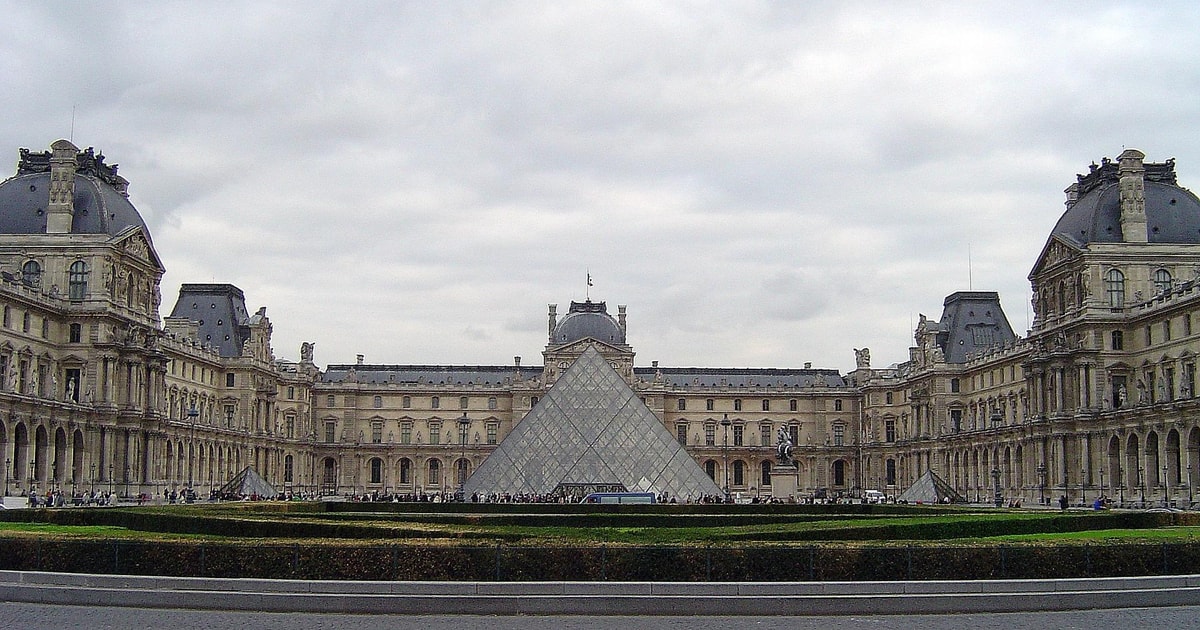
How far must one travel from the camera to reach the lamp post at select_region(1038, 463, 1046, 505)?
194ft

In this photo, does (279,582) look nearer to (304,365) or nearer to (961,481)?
(961,481)

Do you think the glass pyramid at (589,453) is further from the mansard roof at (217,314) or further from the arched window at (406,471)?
the arched window at (406,471)

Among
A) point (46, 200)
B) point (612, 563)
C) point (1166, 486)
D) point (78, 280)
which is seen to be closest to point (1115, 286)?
point (1166, 486)

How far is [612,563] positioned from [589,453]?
126 ft

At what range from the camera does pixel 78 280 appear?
5525cm

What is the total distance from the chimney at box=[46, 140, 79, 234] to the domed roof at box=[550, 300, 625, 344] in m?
45.8

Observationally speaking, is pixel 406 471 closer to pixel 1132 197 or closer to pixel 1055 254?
pixel 1055 254

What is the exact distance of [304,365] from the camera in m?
91.6

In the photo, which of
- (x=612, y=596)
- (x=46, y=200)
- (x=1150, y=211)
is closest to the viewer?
(x=612, y=596)

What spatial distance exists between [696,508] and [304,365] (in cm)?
5761

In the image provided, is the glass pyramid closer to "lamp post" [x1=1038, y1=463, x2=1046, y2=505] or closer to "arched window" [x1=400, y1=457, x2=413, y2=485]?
"lamp post" [x1=1038, y1=463, x2=1046, y2=505]

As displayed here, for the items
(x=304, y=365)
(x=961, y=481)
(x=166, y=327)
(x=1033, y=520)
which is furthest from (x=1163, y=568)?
(x=304, y=365)

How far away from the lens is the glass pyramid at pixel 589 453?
177ft

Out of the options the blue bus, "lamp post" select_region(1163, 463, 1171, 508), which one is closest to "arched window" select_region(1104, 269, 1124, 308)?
"lamp post" select_region(1163, 463, 1171, 508)
